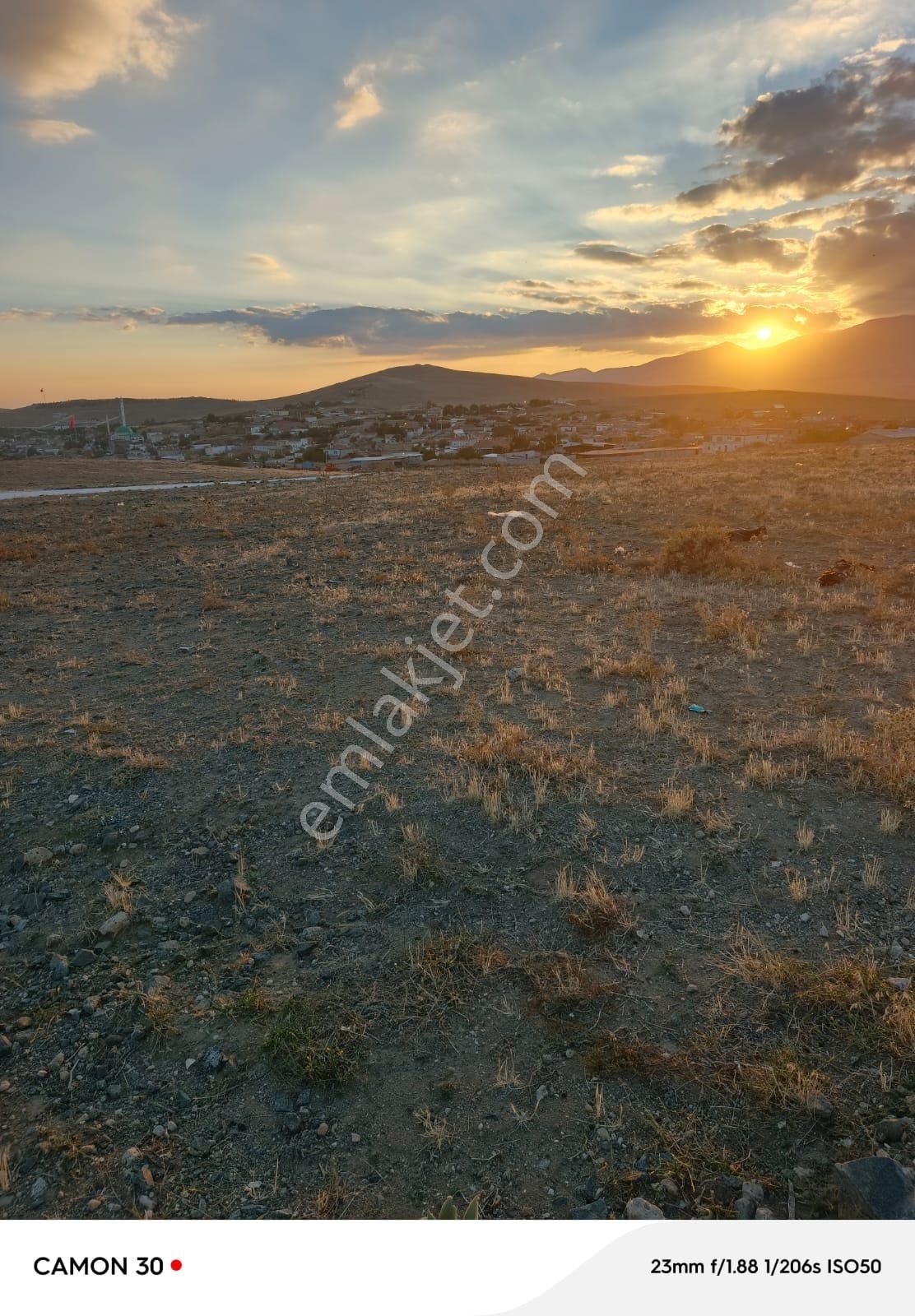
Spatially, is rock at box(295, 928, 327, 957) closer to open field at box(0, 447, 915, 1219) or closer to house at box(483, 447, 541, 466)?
open field at box(0, 447, 915, 1219)

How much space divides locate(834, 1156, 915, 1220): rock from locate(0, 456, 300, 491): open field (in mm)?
39718

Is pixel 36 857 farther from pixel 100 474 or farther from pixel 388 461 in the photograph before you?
pixel 388 461

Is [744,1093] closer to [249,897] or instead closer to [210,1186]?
[210,1186]

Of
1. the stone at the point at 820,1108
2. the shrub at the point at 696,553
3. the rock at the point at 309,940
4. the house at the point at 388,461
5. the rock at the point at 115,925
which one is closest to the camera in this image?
the stone at the point at 820,1108

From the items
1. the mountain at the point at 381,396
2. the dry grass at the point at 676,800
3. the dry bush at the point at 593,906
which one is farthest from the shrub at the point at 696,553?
the mountain at the point at 381,396

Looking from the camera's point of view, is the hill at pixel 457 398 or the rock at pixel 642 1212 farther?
the hill at pixel 457 398

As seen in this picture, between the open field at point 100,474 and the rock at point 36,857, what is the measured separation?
115 feet

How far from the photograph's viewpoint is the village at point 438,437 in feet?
176

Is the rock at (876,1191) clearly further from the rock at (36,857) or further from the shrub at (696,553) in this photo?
the shrub at (696,553)

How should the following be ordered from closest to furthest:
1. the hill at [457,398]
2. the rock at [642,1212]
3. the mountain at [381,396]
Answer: the rock at [642,1212] < the hill at [457,398] < the mountain at [381,396]

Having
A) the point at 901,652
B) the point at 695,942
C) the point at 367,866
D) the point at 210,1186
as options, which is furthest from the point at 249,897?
the point at 901,652

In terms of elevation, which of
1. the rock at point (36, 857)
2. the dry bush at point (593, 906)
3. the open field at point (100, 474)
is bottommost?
the dry bush at point (593, 906)

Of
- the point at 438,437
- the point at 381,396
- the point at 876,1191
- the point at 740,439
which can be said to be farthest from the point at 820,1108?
the point at 381,396

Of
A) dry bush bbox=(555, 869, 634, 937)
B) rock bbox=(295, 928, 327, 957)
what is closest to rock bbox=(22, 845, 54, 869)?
rock bbox=(295, 928, 327, 957)
